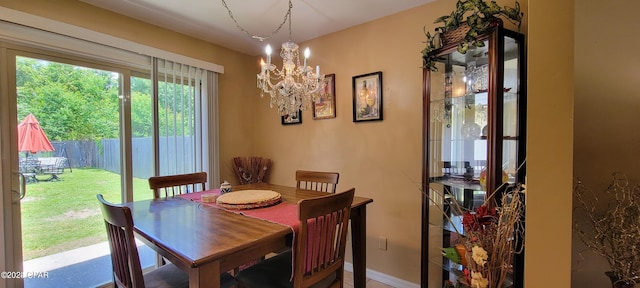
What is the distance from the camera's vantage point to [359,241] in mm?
1781

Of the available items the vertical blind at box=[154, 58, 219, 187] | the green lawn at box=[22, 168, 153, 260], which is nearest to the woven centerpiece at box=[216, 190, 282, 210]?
the vertical blind at box=[154, 58, 219, 187]

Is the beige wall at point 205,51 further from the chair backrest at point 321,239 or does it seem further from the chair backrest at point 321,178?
the chair backrest at point 321,239

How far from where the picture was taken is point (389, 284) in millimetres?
2328

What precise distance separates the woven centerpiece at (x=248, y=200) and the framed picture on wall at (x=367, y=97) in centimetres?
116

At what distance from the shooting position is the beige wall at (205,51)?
194 centimetres

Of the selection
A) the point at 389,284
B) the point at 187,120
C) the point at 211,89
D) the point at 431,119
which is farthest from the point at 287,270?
the point at 211,89

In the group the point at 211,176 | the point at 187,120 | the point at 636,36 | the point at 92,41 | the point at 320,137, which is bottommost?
the point at 211,176

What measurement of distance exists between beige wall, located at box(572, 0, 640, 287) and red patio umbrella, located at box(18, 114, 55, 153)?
3.46 metres

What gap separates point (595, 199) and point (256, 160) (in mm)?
2892

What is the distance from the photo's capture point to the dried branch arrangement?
3147mm

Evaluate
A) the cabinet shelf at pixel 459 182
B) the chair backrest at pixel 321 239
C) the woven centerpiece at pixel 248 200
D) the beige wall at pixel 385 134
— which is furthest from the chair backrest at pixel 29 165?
the cabinet shelf at pixel 459 182

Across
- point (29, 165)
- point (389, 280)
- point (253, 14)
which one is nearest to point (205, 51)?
point (253, 14)

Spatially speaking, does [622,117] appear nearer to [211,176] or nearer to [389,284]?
[389,284]

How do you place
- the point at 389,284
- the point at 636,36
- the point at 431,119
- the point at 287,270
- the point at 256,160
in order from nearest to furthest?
the point at 636,36 < the point at 287,270 < the point at 431,119 < the point at 389,284 < the point at 256,160
